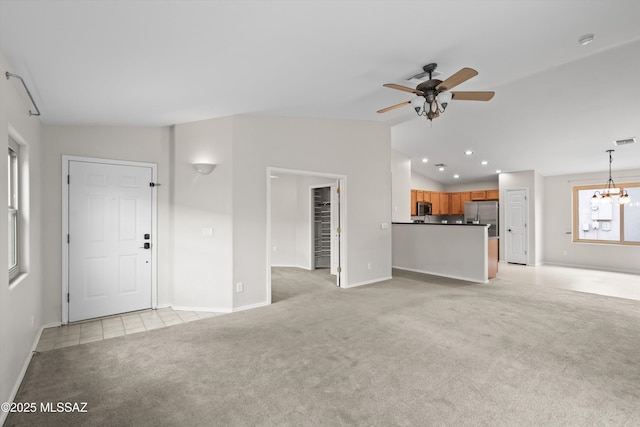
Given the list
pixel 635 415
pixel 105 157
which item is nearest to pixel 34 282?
pixel 105 157

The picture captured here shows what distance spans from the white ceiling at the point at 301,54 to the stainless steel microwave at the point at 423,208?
15.9 feet

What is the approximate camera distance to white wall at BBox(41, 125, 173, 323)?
3773 millimetres

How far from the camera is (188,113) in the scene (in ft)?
12.9

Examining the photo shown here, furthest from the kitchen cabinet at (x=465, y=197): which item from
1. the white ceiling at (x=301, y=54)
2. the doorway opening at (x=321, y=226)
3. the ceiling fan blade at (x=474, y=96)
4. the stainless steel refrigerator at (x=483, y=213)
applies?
the ceiling fan blade at (x=474, y=96)

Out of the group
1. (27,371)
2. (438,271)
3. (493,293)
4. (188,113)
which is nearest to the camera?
(27,371)

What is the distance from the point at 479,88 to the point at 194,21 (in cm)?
380

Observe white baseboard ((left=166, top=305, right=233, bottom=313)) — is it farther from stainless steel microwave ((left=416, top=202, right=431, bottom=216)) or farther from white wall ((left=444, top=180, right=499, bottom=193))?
white wall ((left=444, top=180, right=499, bottom=193))

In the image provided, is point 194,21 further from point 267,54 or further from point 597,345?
point 597,345

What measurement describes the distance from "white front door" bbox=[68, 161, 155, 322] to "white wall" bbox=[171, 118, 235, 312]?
17.1 inches

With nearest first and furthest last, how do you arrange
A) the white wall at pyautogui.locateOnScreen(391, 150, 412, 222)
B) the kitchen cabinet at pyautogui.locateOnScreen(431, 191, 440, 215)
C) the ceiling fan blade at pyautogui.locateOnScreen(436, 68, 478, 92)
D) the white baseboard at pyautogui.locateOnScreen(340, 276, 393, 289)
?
the ceiling fan blade at pyautogui.locateOnScreen(436, 68, 478, 92), the white baseboard at pyautogui.locateOnScreen(340, 276, 393, 289), the white wall at pyautogui.locateOnScreen(391, 150, 412, 222), the kitchen cabinet at pyautogui.locateOnScreen(431, 191, 440, 215)

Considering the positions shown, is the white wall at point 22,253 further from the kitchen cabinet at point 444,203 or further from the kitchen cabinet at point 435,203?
the kitchen cabinet at point 444,203

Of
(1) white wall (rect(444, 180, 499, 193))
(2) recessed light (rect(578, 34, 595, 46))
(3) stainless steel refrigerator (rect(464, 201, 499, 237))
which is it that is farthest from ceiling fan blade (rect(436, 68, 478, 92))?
(1) white wall (rect(444, 180, 499, 193))

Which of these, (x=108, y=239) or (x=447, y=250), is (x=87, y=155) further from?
(x=447, y=250)

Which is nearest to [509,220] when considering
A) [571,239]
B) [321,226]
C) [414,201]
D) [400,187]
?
[571,239]
